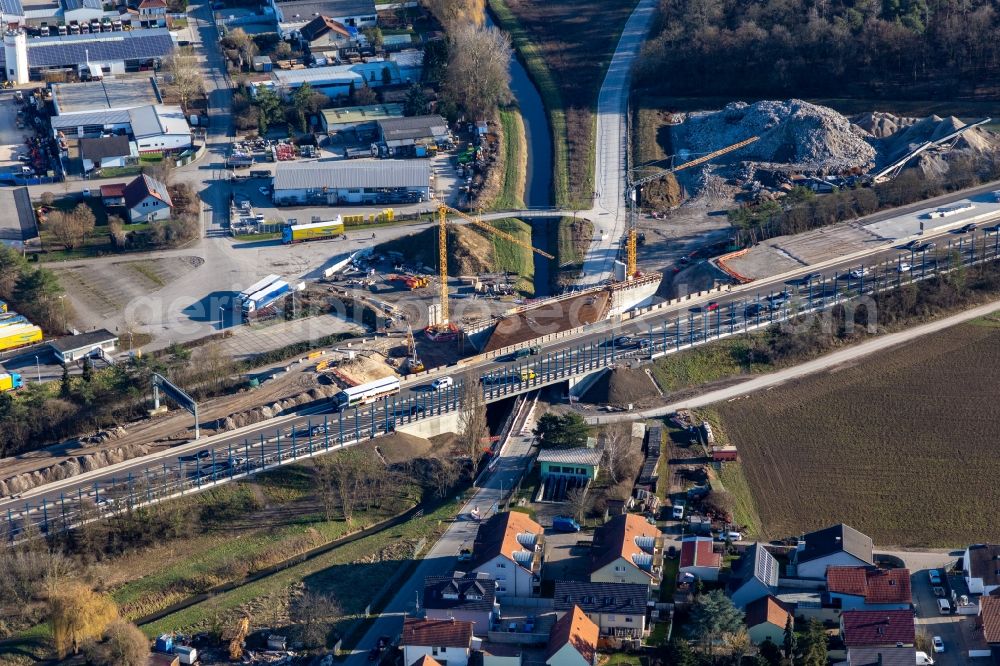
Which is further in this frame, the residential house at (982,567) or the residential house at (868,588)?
the residential house at (982,567)

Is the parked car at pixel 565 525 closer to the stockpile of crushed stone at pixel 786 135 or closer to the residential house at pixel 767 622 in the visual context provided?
the residential house at pixel 767 622

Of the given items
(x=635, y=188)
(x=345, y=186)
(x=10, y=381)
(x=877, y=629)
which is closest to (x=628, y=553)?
(x=877, y=629)

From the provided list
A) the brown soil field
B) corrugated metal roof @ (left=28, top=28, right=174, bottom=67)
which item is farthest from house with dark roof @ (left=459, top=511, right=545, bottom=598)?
corrugated metal roof @ (left=28, top=28, right=174, bottom=67)

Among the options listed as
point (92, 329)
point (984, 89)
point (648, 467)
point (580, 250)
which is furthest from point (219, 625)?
point (984, 89)

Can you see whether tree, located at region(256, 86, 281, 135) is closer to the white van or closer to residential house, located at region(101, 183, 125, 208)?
residential house, located at region(101, 183, 125, 208)

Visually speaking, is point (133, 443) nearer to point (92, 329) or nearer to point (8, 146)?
point (92, 329)

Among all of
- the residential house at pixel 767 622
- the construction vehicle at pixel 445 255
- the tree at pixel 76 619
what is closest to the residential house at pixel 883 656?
the residential house at pixel 767 622
